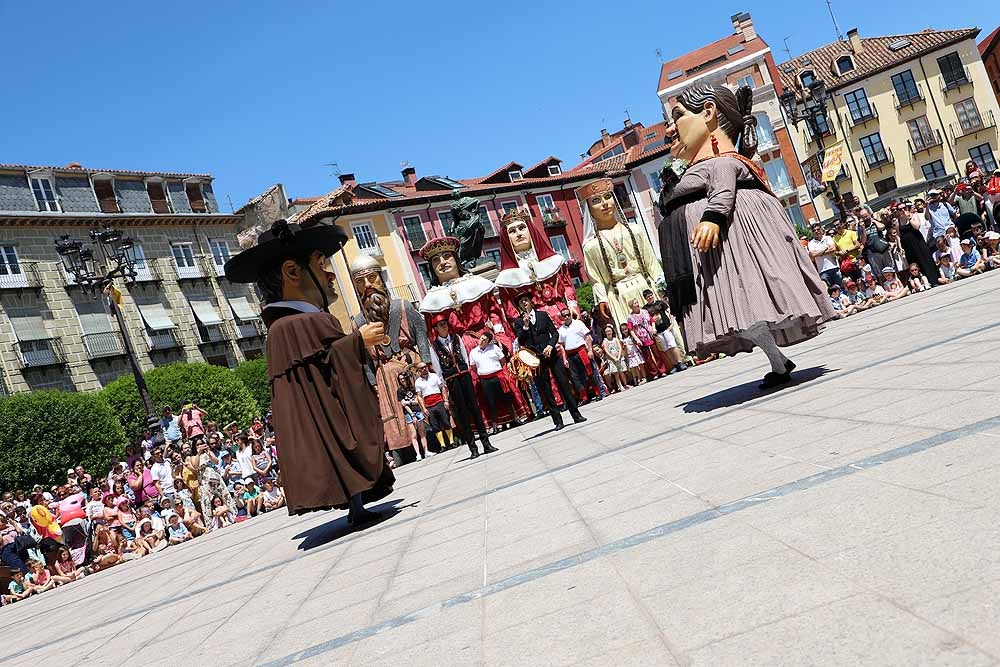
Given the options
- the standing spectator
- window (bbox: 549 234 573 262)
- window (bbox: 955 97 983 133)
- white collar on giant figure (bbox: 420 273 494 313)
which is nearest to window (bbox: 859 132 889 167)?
window (bbox: 955 97 983 133)

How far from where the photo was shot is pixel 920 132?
53875 mm

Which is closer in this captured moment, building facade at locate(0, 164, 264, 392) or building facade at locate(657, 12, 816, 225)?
building facade at locate(0, 164, 264, 392)

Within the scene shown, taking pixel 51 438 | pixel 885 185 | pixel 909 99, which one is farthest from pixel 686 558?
pixel 909 99

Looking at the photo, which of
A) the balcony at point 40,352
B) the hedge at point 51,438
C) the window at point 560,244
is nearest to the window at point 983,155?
the window at point 560,244

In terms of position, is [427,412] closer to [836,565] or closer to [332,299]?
[332,299]

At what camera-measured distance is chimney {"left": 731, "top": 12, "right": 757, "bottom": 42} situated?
58.5 m

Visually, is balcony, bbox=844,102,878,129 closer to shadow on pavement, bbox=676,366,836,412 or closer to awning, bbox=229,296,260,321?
awning, bbox=229,296,260,321

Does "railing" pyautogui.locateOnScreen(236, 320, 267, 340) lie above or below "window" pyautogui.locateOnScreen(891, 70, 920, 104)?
below

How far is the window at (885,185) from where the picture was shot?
54688 millimetres

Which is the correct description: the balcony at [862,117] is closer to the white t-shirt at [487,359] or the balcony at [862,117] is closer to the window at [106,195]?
the window at [106,195]

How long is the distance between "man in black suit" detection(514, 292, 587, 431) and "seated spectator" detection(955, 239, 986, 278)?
785cm

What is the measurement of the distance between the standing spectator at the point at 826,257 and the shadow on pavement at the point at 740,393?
25.4ft

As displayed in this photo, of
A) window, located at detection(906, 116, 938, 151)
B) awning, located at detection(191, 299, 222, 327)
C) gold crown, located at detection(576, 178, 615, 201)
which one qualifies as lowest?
gold crown, located at detection(576, 178, 615, 201)

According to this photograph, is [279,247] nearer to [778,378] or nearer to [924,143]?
[778,378]
